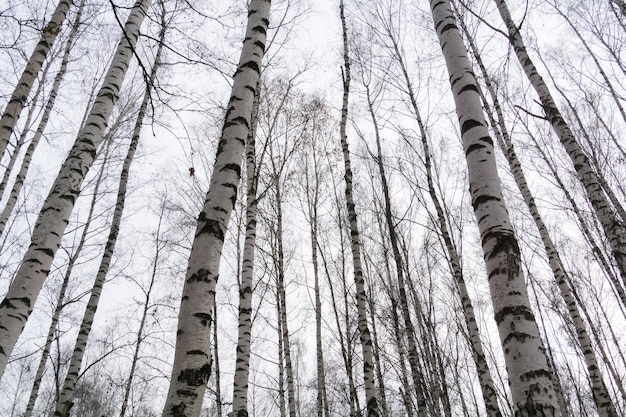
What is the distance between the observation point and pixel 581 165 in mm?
4906

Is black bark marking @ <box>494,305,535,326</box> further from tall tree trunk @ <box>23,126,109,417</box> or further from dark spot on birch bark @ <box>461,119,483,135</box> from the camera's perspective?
tall tree trunk @ <box>23,126,109,417</box>

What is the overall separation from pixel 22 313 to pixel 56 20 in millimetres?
3555

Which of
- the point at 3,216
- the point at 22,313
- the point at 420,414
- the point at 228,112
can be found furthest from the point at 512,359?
the point at 3,216

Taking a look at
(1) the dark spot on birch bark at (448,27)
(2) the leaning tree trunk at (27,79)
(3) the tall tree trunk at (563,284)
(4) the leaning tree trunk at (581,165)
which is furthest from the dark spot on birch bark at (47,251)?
(3) the tall tree trunk at (563,284)

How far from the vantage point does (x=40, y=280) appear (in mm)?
3148

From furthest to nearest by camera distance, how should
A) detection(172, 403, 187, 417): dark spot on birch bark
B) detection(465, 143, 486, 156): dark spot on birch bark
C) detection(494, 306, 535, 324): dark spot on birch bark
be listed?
detection(465, 143, 486, 156): dark spot on birch bark < detection(494, 306, 535, 324): dark spot on birch bark < detection(172, 403, 187, 417): dark spot on birch bark

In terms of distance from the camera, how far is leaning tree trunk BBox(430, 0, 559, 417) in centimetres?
194

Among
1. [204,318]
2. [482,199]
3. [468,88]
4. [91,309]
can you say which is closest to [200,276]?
[204,318]

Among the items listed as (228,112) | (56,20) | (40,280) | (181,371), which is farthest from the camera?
(56,20)

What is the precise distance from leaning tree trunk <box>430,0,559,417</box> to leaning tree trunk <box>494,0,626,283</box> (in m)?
1.44

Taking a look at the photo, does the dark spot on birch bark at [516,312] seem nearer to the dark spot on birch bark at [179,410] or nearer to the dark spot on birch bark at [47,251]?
the dark spot on birch bark at [179,410]

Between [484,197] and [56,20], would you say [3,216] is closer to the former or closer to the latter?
[56,20]

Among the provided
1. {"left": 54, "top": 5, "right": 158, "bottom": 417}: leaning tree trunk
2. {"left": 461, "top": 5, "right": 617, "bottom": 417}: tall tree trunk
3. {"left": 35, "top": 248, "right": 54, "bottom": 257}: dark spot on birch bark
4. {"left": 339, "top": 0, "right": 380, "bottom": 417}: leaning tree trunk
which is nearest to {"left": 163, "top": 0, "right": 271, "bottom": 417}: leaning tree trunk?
{"left": 35, "top": 248, "right": 54, "bottom": 257}: dark spot on birch bark

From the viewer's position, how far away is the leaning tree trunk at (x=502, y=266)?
6.36ft
